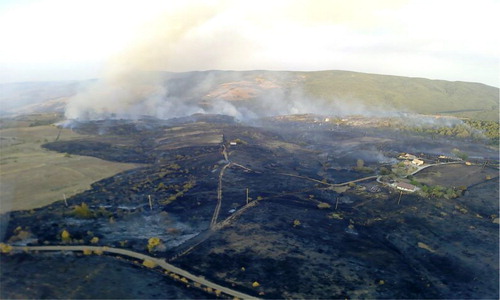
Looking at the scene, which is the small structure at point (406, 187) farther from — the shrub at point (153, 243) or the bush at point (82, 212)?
the bush at point (82, 212)

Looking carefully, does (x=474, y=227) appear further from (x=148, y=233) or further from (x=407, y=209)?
(x=148, y=233)

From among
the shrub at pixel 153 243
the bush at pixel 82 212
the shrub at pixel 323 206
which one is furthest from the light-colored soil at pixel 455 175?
the bush at pixel 82 212

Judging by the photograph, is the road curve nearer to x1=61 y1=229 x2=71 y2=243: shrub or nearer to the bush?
x1=61 y1=229 x2=71 y2=243: shrub

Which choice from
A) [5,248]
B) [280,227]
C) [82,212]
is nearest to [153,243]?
[82,212]

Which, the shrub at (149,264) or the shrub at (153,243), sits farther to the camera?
the shrub at (153,243)

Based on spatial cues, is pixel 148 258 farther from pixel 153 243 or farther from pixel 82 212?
pixel 82 212

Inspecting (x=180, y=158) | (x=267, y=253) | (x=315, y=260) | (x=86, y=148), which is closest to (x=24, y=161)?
(x=86, y=148)

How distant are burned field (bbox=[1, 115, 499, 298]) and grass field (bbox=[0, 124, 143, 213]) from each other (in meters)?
3.94

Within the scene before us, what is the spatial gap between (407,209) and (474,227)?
10803 millimetres

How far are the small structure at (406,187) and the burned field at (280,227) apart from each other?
2.08 metres

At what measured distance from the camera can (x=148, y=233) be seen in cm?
5019

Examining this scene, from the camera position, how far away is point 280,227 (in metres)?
53.9

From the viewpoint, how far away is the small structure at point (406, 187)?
71938mm

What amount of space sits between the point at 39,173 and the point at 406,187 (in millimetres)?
81952
